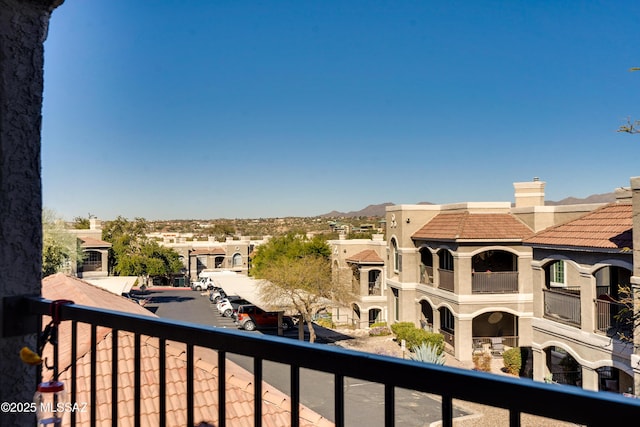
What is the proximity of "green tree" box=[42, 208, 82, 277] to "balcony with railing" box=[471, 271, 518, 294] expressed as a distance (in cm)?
1796

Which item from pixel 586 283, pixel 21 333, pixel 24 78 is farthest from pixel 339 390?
pixel 586 283

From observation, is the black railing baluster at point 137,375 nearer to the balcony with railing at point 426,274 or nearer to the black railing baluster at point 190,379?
the black railing baluster at point 190,379

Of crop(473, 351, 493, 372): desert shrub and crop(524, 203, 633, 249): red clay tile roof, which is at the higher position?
crop(524, 203, 633, 249): red clay tile roof

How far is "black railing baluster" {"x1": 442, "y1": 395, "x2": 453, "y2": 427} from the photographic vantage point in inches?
36.0

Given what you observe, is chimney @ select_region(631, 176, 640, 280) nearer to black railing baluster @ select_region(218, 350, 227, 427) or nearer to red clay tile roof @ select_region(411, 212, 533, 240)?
red clay tile roof @ select_region(411, 212, 533, 240)

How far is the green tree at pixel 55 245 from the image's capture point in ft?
67.9

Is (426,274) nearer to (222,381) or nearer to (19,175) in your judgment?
(19,175)

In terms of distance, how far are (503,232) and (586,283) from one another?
19.5ft

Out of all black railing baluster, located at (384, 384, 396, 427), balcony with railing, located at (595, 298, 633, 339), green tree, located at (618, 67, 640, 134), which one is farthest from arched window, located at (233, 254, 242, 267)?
black railing baluster, located at (384, 384, 396, 427)

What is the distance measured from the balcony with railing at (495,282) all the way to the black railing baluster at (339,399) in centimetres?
1744

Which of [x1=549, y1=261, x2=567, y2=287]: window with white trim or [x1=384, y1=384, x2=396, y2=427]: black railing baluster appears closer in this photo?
[x1=384, y1=384, x2=396, y2=427]: black railing baluster

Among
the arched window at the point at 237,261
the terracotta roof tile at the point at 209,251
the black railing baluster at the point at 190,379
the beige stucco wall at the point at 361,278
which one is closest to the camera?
the black railing baluster at the point at 190,379

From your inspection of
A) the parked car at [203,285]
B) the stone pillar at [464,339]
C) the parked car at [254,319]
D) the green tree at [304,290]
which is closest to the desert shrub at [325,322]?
the parked car at [254,319]

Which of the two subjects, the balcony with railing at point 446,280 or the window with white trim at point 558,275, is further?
the balcony with railing at point 446,280
